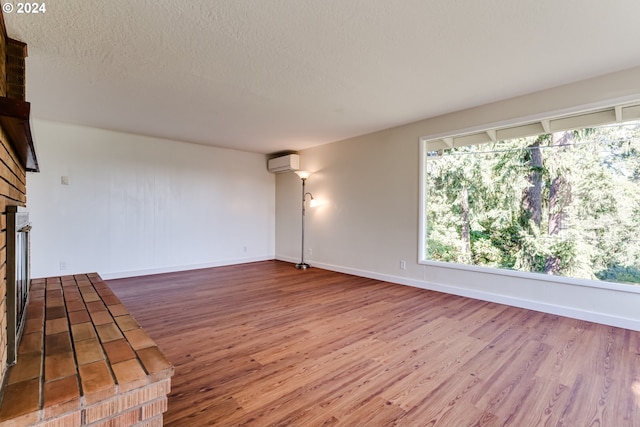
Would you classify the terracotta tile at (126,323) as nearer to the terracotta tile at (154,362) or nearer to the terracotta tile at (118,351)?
the terracotta tile at (118,351)

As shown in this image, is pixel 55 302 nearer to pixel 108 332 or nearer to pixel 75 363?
pixel 108 332

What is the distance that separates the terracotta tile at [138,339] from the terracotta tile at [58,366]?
232 millimetres

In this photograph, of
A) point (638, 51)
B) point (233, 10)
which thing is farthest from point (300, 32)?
point (638, 51)

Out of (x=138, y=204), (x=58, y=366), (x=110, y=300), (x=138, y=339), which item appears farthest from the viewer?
(x=138, y=204)

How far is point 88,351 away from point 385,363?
5.78 ft

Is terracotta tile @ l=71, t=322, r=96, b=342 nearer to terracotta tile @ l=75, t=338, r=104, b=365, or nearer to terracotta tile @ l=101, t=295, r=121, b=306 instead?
terracotta tile @ l=75, t=338, r=104, b=365

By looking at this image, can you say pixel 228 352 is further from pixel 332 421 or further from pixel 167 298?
pixel 167 298

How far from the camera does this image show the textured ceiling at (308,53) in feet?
6.16

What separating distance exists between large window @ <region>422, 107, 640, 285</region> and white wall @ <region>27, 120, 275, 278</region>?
3.72m

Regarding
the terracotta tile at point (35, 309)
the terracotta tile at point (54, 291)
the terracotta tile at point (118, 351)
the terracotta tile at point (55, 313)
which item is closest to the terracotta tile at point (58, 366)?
the terracotta tile at point (118, 351)

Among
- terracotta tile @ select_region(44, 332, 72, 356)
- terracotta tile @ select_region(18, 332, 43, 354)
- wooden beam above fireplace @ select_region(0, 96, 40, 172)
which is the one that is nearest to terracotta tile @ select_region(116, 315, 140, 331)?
terracotta tile @ select_region(44, 332, 72, 356)

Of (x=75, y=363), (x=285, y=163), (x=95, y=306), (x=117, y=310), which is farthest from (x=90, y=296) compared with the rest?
(x=285, y=163)

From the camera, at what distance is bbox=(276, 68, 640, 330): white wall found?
282 centimetres

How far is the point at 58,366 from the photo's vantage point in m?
1.23
